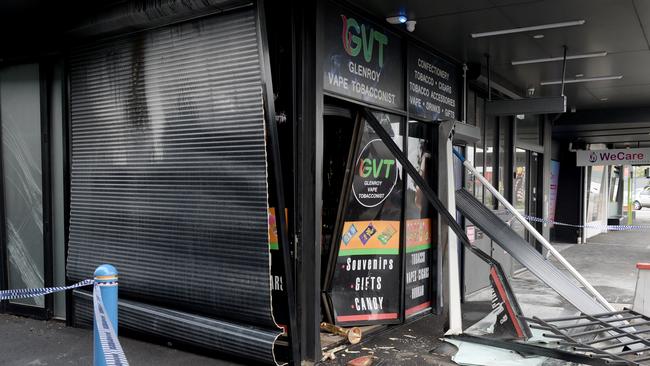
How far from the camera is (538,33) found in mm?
5816

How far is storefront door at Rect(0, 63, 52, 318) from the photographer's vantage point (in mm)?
5805

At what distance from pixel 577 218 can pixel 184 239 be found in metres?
13.8

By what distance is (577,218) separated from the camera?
1539 centimetres

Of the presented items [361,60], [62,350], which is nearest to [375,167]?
[361,60]

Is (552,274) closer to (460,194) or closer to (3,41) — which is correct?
(460,194)

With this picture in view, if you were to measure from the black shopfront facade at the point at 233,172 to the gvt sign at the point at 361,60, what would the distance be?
0.02 m

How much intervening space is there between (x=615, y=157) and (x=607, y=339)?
11.5 metres

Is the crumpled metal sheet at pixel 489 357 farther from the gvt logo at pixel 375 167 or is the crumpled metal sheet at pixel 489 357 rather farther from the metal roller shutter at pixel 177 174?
the gvt logo at pixel 375 167

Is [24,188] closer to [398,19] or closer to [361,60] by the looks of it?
[361,60]

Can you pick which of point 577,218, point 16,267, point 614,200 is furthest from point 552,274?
point 614,200

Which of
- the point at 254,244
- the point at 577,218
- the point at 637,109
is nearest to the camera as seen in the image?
the point at 254,244

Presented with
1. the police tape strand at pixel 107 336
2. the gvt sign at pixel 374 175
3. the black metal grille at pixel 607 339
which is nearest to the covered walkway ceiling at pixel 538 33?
the gvt sign at pixel 374 175

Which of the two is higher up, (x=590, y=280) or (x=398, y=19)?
(x=398, y=19)

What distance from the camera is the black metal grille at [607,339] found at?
4.21 meters
